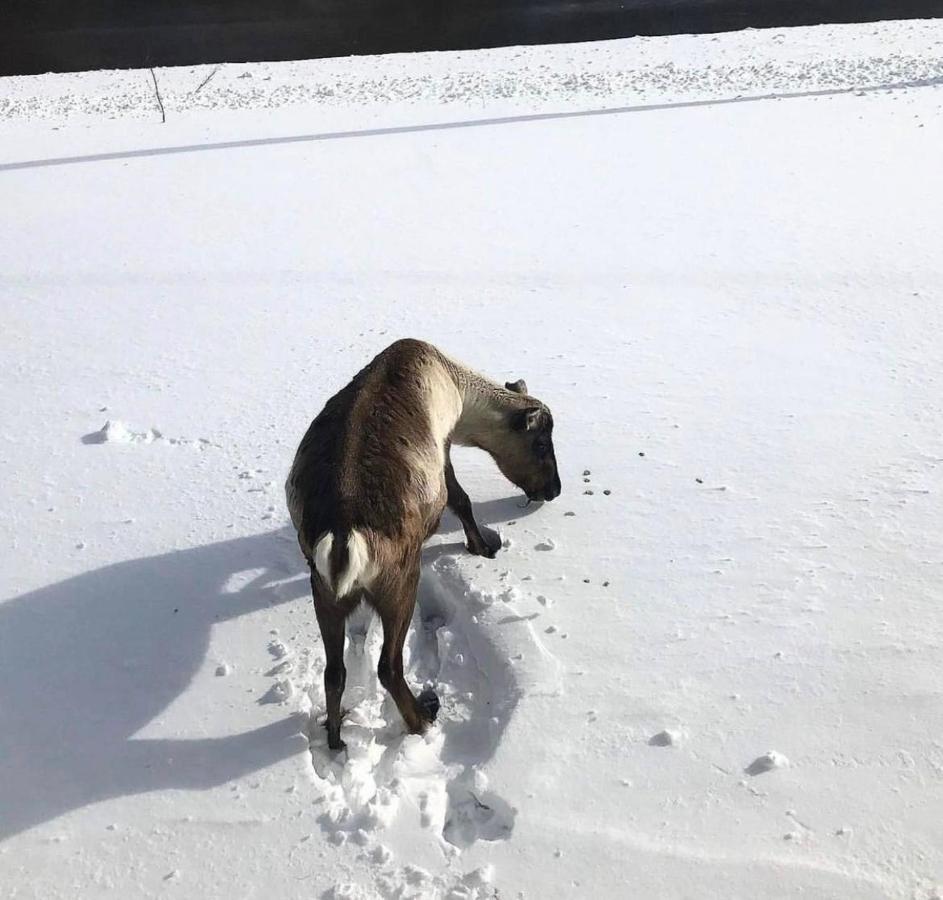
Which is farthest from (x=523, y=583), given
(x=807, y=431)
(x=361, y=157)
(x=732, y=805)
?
(x=361, y=157)

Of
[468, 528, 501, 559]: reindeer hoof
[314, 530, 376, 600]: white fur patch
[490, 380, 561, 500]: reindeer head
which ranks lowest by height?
[468, 528, 501, 559]: reindeer hoof

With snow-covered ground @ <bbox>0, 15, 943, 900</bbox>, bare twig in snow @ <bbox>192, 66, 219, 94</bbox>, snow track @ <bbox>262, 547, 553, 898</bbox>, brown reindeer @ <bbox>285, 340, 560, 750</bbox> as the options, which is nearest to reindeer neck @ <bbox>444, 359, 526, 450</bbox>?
brown reindeer @ <bbox>285, 340, 560, 750</bbox>

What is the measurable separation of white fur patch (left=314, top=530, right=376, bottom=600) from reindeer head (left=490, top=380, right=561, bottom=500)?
1477 mm

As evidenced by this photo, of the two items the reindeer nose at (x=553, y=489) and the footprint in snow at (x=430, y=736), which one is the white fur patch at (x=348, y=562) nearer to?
the footprint in snow at (x=430, y=736)

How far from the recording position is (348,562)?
10.3 ft

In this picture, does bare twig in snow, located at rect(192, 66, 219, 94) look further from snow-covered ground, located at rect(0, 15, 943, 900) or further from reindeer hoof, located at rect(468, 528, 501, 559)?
reindeer hoof, located at rect(468, 528, 501, 559)

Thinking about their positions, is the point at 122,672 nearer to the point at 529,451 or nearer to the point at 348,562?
the point at 348,562

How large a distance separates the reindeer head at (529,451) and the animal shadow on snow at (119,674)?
1020mm

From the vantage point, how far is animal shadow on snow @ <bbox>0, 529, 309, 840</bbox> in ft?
11.3

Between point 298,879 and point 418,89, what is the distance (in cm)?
930

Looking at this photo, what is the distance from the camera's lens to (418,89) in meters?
10.9

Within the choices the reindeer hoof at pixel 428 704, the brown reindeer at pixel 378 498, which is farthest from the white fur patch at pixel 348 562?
the reindeer hoof at pixel 428 704

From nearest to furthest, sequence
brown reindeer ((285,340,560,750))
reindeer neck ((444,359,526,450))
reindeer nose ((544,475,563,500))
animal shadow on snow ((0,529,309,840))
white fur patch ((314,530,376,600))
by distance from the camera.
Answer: white fur patch ((314,530,376,600))
brown reindeer ((285,340,560,750))
animal shadow on snow ((0,529,309,840))
reindeer neck ((444,359,526,450))
reindeer nose ((544,475,563,500))

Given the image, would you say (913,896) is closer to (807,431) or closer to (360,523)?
(360,523)
